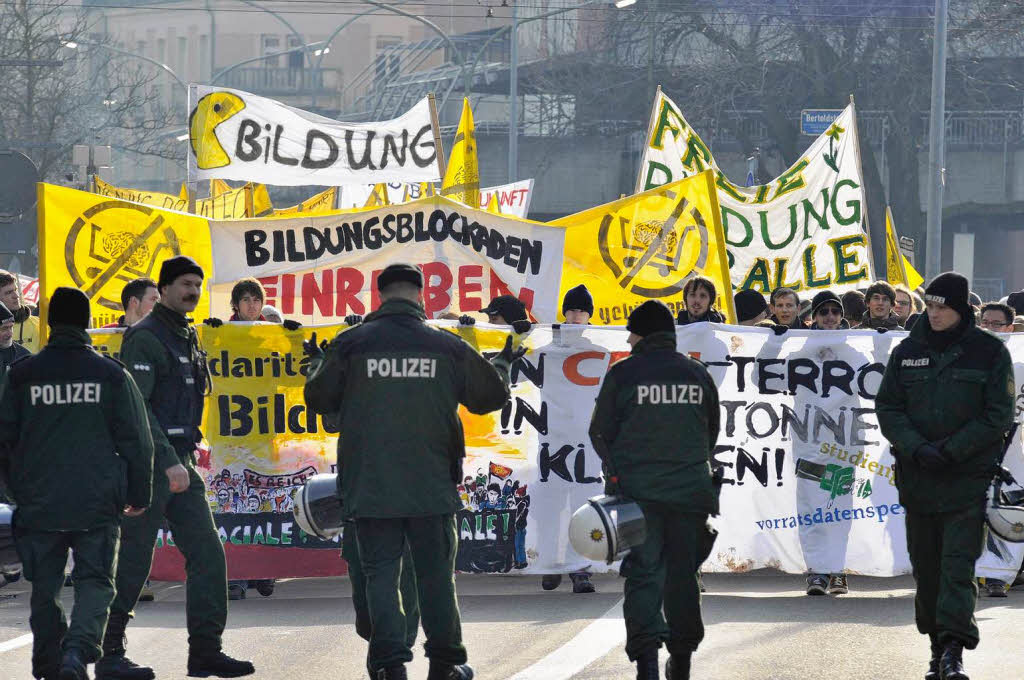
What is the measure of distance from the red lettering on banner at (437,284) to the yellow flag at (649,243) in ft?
2.75

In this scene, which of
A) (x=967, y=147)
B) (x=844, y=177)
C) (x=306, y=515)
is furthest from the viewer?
(x=967, y=147)

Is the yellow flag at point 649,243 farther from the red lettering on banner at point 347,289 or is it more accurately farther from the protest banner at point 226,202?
the protest banner at point 226,202

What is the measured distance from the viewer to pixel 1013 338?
10711 millimetres

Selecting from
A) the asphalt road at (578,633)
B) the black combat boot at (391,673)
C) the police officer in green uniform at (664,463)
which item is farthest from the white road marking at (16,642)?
the police officer in green uniform at (664,463)

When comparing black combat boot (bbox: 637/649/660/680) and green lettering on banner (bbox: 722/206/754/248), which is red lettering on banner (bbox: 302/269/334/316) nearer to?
green lettering on banner (bbox: 722/206/754/248)

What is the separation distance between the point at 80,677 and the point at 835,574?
4.89 m

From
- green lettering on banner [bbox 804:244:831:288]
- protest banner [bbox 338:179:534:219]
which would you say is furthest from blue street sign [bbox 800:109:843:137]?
green lettering on banner [bbox 804:244:831:288]

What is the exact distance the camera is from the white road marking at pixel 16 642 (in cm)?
838

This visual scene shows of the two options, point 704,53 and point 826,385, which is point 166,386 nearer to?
point 826,385

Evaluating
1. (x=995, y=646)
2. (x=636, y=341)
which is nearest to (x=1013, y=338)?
(x=995, y=646)

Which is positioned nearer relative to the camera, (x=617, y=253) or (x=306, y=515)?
(x=306, y=515)

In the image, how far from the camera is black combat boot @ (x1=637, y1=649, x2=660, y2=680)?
7.12 metres

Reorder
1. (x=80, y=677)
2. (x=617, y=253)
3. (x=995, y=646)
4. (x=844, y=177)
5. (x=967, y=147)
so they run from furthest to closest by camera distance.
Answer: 1. (x=967, y=147)
2. (x=844, y=177)
3. (x=617, y=253)
4. (x=995, y=646)
5. (x=80, y=677)

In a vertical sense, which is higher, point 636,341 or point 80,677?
point 636,341
